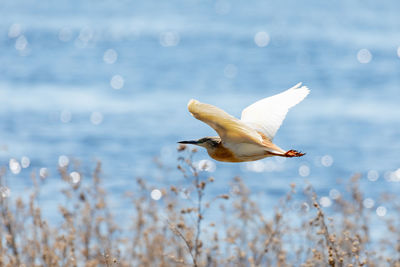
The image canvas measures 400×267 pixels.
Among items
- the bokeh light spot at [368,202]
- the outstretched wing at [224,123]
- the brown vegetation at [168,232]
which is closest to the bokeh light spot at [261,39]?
the bokeh light spot at [368,202]

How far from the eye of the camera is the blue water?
12227 millimetres

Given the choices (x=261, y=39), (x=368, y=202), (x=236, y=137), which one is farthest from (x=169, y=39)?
(x=236, y=137)

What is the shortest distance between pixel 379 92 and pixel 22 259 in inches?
478

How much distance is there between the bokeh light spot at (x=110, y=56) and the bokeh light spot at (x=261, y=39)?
3756 mm

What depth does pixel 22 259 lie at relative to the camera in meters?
5.23

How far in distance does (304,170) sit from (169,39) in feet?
31.4

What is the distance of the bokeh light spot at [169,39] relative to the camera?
20.6 metres

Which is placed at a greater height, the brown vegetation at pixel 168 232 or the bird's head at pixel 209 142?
the bird's head at pixel 209 142

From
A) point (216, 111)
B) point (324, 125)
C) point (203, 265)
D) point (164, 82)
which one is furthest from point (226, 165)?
point (216, 111)

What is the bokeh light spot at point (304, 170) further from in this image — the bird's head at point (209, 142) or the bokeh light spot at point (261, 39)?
the bokeh light spot at point (261, 39)

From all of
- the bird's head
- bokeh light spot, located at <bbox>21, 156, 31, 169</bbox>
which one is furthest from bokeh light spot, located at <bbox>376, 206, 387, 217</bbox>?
the bird's head

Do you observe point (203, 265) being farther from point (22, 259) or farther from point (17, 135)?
point (17, 135)

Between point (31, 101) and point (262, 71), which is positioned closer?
point (31, 101)

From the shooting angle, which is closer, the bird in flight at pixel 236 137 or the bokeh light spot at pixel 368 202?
the bird in flight at pixel 236 137
